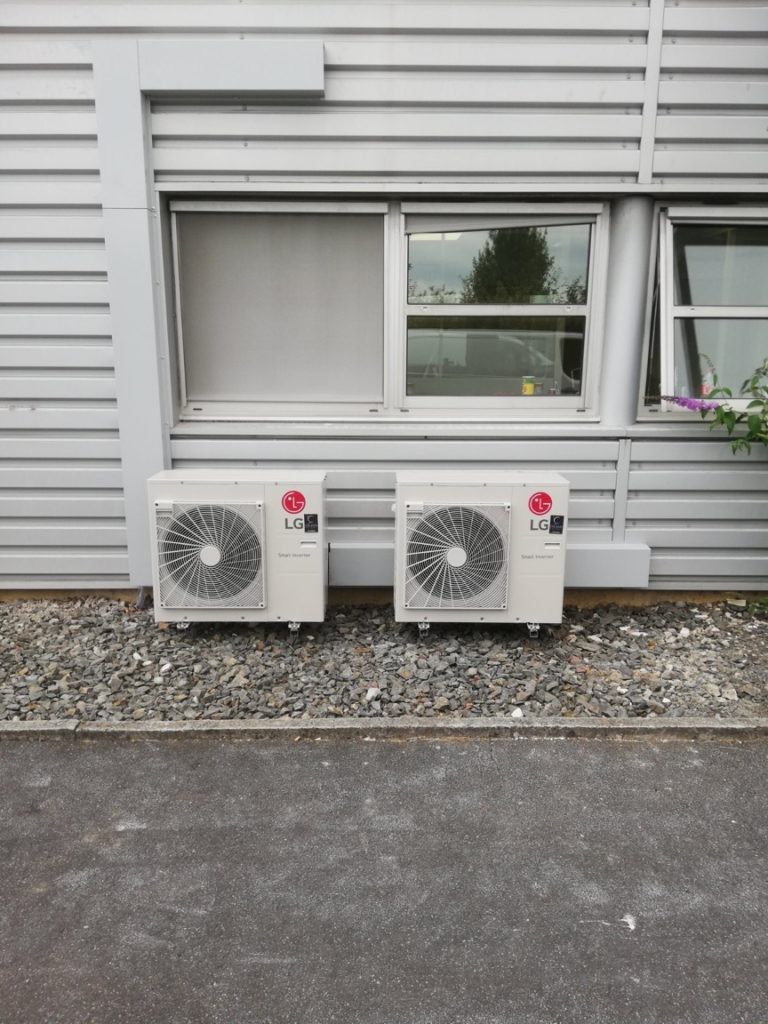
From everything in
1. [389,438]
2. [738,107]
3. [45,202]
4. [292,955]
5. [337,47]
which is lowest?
[292,955]

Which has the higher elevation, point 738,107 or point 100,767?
point 738,107

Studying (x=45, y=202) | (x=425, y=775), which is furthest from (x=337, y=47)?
(x=425, y=775)

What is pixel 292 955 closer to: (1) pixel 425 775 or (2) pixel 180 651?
(1) pixel 425 775

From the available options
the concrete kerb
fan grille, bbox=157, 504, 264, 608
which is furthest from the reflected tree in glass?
the concrete kerb

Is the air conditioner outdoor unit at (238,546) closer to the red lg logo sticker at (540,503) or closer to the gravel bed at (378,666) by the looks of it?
the gravel bed at (378,666)

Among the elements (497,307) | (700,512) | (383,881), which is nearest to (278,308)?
(497,307)

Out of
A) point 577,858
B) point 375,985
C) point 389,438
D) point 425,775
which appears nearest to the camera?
point 375,985

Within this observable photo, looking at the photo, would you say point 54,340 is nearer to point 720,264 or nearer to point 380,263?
point 380,263

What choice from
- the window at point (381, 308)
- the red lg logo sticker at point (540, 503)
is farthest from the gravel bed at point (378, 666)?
the window at point (381, 308)

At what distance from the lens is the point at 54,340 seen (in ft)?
14.8

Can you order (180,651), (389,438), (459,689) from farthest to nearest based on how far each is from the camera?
(389,438) < (180,651) < (459,689)

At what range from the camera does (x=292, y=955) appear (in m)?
2.12

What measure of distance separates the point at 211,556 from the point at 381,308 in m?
2.00

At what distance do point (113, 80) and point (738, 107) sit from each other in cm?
379
